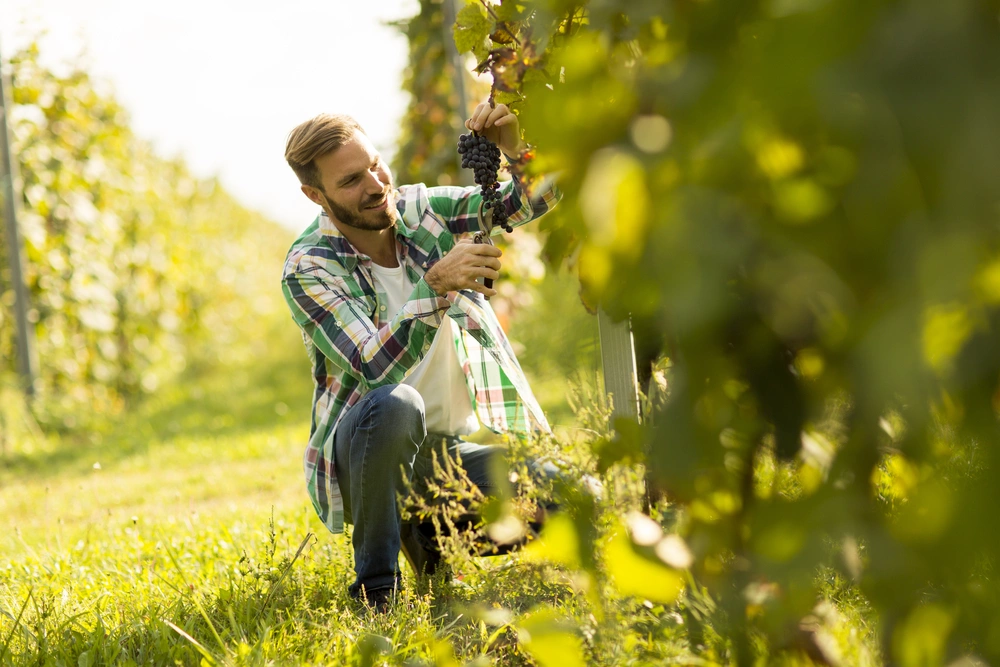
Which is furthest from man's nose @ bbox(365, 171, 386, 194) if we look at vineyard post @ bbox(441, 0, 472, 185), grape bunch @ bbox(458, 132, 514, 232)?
vineyard post @ bbox(441, 0, 472, 185)

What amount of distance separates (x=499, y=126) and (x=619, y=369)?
0.64 meters

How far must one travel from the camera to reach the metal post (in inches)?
66.4

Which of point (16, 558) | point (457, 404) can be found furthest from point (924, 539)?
point (16, 558)

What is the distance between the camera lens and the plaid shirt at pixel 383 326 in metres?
2.13

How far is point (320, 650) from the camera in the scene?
1741mm

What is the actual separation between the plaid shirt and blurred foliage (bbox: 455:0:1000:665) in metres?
1.09

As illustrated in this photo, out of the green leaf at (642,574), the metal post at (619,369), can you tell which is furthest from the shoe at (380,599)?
the green leaf at (642,574)

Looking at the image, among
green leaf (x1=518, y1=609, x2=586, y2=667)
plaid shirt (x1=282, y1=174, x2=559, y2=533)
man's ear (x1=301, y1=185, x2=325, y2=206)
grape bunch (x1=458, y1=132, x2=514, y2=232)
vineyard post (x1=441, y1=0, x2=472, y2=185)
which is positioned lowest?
green leaf (x1=518, y1=609, x2=586, y2=667)

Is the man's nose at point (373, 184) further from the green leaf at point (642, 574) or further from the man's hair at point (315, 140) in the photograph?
the green leaf at point (642, 574)

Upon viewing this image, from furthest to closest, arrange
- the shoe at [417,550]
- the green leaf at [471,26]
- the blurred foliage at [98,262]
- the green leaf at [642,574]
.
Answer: the blurred foliage at [98,262]
the shoe at [417,550]
the green leaf at [471,26]
the green leaf at [642,574]

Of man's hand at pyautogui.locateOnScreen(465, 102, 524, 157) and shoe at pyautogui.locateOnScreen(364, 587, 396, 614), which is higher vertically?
man's hand at pyautogui.locateOnScreen(465, 102, 524, 157)

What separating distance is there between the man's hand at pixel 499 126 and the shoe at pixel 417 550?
1013mm

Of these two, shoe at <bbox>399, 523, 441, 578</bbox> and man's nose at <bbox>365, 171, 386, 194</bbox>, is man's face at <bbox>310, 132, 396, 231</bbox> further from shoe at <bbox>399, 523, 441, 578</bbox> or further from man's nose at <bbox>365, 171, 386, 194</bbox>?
shoe at <bbox>399, 523, 441, 578</bbox>

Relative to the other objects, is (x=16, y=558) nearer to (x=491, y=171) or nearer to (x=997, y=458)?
(x=491, y=171)
